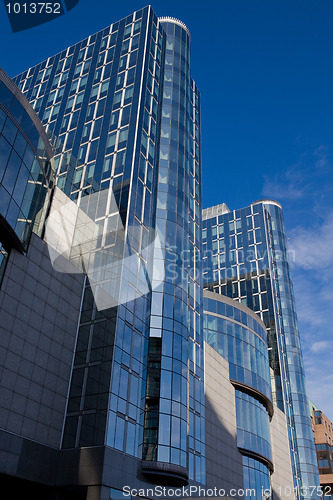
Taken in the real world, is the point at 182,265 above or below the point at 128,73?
below

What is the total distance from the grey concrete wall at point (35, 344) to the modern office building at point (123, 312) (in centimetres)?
12

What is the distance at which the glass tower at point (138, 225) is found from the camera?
39531mm

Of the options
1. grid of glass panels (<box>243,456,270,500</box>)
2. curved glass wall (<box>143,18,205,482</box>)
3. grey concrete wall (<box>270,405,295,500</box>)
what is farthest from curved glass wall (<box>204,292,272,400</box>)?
curved glass wall (<box>143,18,205,482</box>)

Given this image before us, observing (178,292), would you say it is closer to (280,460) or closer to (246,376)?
(246,376)

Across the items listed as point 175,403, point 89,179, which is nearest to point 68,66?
point 89,179

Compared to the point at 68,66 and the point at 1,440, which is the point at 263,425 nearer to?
the point at 1,440

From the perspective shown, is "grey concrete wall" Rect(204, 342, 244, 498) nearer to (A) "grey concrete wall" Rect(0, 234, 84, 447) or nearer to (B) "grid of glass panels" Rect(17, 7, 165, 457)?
(B) "grid of glass panels" Rect(17, 7, 165, 457)

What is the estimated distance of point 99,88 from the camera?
2467 inches

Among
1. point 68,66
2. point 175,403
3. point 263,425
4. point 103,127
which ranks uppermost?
point 68,66

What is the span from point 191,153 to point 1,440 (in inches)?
1722

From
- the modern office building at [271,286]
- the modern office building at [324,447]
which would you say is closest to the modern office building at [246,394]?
the modern office building at [271,286]

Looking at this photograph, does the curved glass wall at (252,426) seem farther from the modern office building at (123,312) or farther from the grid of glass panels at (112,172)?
the grid of glass panels at (112,172)

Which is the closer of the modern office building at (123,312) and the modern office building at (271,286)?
the modern office building at (123,312)

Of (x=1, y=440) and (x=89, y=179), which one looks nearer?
(x=1, y=440)
